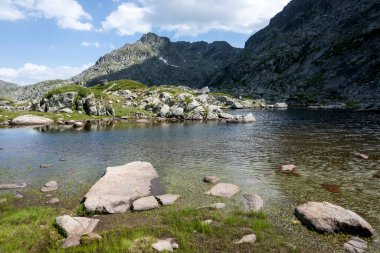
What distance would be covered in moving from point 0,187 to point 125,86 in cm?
14542

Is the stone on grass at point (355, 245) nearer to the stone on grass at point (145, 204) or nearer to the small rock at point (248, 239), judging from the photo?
the small rock at point (248, 239)

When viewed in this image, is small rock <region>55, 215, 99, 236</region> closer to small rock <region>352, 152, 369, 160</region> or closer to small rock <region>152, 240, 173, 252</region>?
small rock <region>152, 240, 173, 252</region>

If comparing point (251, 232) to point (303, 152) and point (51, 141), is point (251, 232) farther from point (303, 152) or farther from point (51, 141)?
point (51, 141)

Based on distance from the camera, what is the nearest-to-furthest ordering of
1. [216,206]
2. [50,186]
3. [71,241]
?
[71,241] → [216,206] → [50,186]

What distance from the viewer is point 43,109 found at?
106 meters

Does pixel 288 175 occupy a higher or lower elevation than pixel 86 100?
lower

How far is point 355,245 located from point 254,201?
8.43 m

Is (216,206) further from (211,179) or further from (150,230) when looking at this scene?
(211,179)

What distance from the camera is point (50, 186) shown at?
30562 millimetres

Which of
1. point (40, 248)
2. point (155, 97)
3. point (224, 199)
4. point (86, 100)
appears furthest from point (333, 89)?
point (40, 248)

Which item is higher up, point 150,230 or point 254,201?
point 254,201

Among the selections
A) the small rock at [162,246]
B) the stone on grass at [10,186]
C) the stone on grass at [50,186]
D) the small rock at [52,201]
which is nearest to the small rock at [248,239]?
the small rock at [162,246]

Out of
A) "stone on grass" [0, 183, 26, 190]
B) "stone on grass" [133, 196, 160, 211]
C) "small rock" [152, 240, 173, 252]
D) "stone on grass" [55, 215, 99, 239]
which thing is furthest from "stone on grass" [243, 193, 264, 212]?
"stone on grass" [0, 183, 26, 190]

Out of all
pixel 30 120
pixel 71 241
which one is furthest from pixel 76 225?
pixel 30 120
